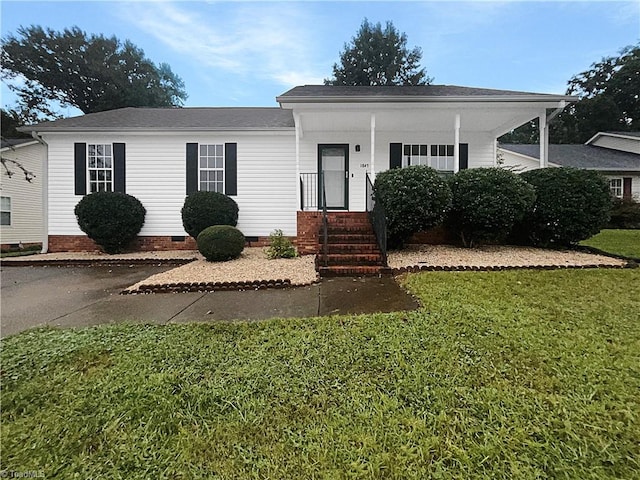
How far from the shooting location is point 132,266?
8227 mm

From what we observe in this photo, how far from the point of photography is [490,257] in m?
7.29

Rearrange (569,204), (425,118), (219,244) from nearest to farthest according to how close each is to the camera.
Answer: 1. (569,204)
2. (219,244)
3. (425,118)

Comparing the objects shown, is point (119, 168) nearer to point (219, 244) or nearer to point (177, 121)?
point (177, 121)

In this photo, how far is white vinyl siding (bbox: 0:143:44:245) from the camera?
1383 cm

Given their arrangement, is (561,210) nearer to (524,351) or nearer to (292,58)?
(524,351)

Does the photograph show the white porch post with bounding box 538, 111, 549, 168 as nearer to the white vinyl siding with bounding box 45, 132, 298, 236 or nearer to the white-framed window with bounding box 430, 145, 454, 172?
the white-framed window with bounding box 430, 145, 454, 172

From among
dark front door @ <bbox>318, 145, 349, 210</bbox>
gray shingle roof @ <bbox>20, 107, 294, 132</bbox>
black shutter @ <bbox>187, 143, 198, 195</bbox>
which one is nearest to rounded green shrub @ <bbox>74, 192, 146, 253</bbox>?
black shutter @ <bbox>187, 143, 198, 195</bbox>

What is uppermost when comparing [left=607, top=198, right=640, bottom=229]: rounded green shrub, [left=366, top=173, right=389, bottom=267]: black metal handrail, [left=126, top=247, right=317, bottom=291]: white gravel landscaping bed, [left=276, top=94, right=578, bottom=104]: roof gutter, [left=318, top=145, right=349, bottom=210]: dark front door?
[left=276, top=94, right=578, bottom=104]: roof gutter

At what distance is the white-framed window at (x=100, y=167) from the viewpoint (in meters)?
10.5

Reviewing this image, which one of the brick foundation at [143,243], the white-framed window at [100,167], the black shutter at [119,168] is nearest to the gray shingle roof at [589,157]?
the brick foundation at [143,243]

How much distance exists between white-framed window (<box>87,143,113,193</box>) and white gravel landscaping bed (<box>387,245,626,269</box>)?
348 inches

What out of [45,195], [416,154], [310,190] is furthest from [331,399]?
[45,195]

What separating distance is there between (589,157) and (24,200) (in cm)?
2867

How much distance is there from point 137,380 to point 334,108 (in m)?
7.60
